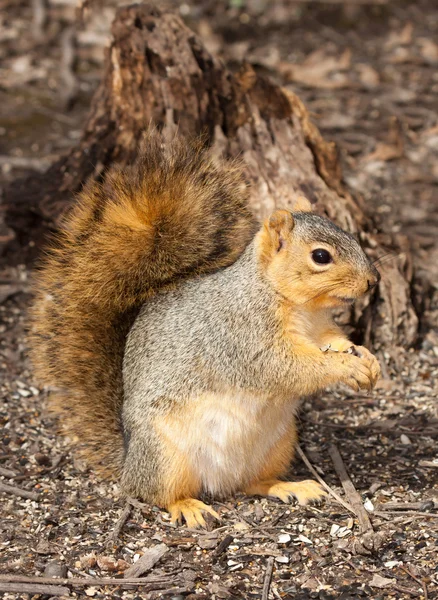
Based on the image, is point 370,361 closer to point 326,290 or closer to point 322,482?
point 326,290

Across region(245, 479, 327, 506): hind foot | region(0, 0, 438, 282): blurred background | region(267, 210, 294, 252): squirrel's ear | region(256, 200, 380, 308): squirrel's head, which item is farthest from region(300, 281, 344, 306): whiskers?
region(0, 0, 438, 282): blurred background

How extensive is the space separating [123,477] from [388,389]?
5.10ft

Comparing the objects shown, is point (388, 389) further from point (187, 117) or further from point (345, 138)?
point (345, 138)

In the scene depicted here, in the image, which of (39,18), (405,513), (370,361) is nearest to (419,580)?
(405,513)

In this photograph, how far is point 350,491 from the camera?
3637mm

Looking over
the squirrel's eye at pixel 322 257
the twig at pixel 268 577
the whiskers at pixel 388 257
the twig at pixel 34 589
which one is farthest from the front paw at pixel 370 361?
the twig at pixel 34 589

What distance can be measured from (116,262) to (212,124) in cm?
160

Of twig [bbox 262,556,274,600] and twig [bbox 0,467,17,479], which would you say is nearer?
twig [bbox 262,556,274,600]

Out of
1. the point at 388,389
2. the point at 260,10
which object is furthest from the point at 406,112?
the point at 388,389

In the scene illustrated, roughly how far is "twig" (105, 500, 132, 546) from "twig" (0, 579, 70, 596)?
329 millimetres

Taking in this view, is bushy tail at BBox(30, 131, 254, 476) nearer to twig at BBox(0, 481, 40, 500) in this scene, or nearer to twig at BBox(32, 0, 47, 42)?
twig at BBox(0, 481, 40, 500)

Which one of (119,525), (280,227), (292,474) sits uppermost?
(280,227)

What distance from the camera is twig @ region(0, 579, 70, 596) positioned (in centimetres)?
297

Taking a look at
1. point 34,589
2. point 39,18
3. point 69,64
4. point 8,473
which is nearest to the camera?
point 34,589
